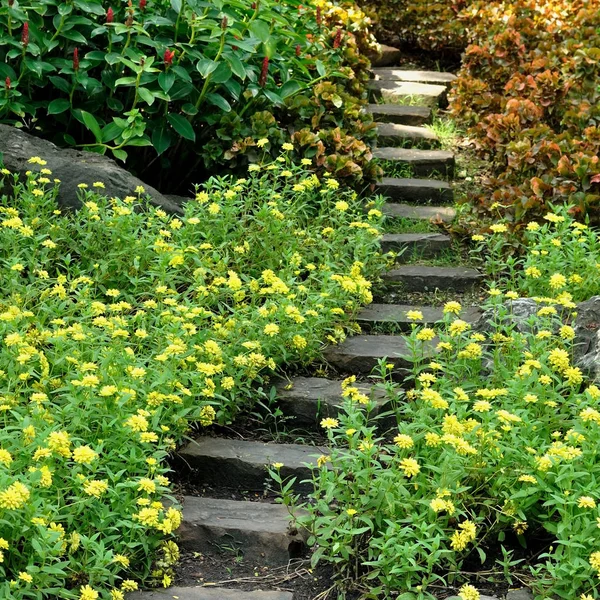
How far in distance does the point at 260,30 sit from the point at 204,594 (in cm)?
406

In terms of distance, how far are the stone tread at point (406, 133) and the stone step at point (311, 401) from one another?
343 centimetres

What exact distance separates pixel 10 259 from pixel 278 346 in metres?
1.48

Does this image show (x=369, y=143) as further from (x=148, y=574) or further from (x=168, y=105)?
(x=148, y=574)

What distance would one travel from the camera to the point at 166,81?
6184 mm

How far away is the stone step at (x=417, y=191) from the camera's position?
23.1 ft

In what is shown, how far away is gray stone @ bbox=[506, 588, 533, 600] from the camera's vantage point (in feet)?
11.1

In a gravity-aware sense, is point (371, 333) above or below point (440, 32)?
below

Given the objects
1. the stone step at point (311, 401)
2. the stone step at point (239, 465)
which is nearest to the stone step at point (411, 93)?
the stone step at point (311, 401)

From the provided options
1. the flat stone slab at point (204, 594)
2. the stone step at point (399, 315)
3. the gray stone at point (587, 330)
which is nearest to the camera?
the flat stone slab at point (204, 594)

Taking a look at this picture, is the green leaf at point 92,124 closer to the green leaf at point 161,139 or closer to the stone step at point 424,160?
the green leaf at point 161,139

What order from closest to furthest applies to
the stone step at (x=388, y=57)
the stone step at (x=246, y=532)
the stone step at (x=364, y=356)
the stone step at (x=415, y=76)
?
the stone step at (x=246, y=532) < the stone step at (x=364, y=356) < the stone step at (x=415, y=76) < the stone step at (x=388, y=57)

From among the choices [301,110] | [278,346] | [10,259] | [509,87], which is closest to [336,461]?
[278,346]

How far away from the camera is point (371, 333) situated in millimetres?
5422

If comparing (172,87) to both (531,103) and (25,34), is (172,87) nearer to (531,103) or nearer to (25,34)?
(25,34)
